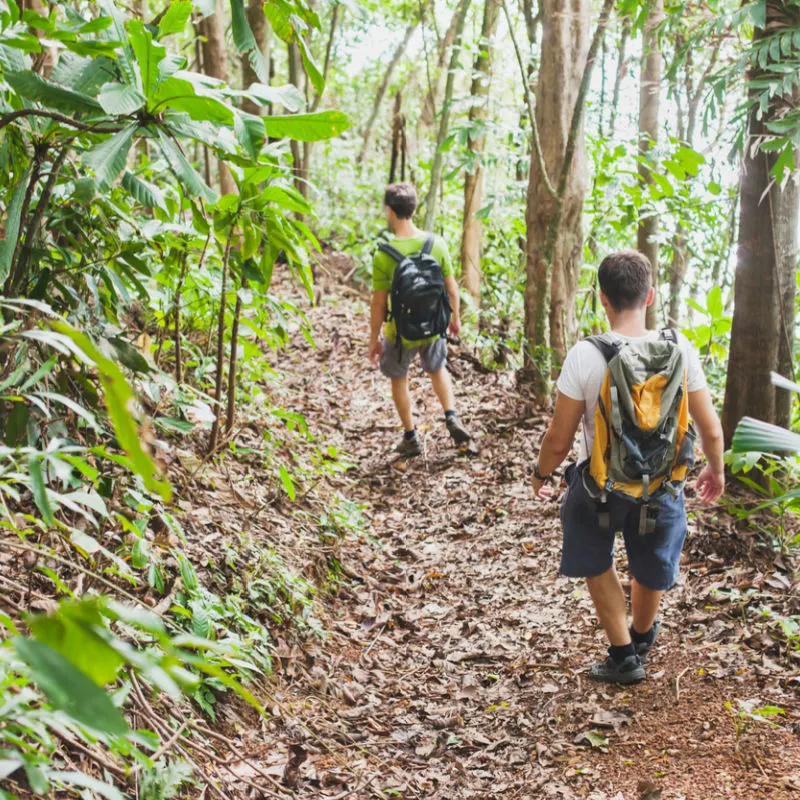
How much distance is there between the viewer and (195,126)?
6.97 feet

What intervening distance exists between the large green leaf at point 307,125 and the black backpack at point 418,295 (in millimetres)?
3871

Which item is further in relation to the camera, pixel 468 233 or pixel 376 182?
pixel 376 182

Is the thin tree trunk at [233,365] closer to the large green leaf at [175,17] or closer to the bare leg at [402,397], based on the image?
the large green leaf at [175,17]

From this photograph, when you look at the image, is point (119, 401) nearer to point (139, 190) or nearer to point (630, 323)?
point (139, 190)

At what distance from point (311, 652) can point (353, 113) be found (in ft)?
57.5

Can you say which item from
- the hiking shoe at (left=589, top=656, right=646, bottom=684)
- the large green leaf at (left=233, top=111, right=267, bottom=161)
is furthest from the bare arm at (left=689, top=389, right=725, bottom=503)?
the large green leaf at (left=233, top=111, right=267, bottom=161)

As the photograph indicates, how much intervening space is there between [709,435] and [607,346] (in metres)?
0.60

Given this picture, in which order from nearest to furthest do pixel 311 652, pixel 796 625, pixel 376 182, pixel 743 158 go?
pixel 796 625 → pixel 311 652 → pixel 743 158 → pixel 376 182

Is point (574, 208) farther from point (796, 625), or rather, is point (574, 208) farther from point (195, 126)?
point (195, 126)

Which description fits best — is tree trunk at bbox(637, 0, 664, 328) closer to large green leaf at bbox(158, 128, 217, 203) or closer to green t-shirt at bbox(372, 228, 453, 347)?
green t-shirt at bbox(372, 228, 453, 347)

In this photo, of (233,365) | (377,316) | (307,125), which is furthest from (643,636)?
(377,316)

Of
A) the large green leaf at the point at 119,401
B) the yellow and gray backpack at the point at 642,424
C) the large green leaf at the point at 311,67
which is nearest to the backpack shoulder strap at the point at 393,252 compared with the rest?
the yellow and gray backpack at the point at 642,424

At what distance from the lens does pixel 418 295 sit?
20.1 ft

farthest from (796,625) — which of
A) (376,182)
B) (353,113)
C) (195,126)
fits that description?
(353,113)
